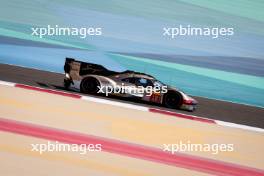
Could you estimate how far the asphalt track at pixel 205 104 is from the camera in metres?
8.01

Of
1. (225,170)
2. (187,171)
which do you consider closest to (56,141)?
(187,171)

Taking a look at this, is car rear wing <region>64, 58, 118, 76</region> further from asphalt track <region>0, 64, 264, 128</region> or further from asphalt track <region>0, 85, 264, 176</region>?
asphalt track <region>0, 85, 264, 176</region>

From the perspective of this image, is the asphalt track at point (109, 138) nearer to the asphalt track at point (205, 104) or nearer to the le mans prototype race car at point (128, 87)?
the le mans prototype race car at point (128, 87)

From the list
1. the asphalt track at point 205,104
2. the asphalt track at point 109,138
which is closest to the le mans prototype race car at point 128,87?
the asphalt track at point 205,104

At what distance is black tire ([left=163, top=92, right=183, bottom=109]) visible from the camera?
772cm

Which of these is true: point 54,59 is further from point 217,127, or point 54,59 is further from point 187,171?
→ point 187,171

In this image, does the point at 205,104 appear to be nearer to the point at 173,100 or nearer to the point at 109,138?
the point at 173,100

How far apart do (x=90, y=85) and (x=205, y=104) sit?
2.81 m

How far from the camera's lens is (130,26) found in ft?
29.3

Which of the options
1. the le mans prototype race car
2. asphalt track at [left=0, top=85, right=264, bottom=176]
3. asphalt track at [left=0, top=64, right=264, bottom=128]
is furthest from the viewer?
asphalt track at [left=0, top=64, right=264, bottom=128]

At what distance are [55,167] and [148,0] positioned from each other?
19.0 ft

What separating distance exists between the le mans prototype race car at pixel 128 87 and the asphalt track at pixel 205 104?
12.0 inches

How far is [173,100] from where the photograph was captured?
25.3ft

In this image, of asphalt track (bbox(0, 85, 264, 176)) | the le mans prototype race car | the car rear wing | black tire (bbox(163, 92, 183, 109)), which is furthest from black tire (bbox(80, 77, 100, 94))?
black tire (bbox(163, 92, 183, 109))
